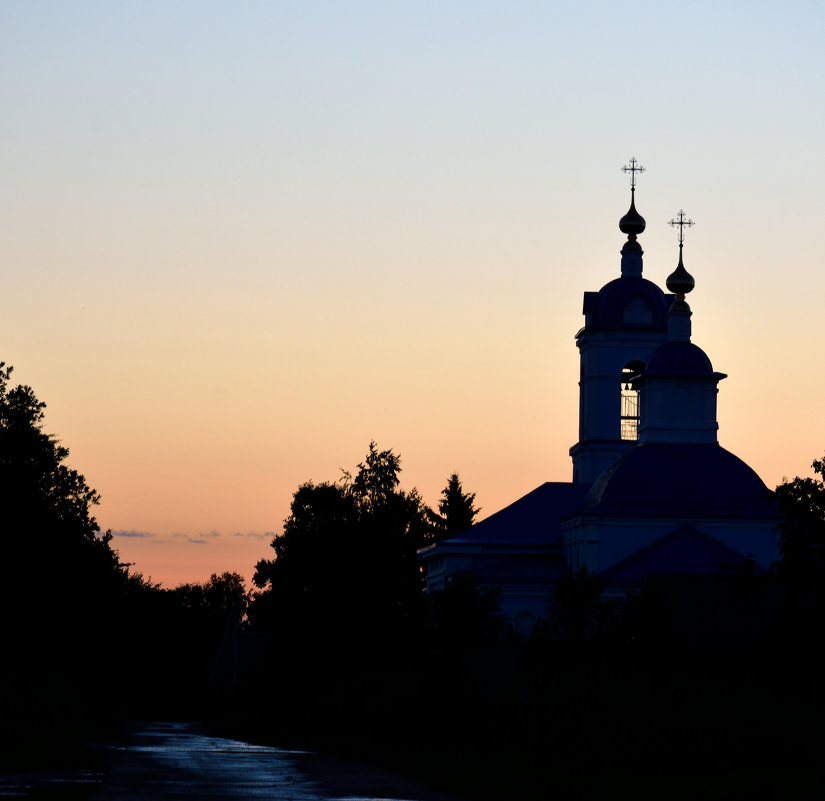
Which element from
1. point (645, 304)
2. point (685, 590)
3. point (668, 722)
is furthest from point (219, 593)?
point (668, 722)

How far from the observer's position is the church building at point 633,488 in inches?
2542

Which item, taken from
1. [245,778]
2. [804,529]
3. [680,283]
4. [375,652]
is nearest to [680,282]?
[680,283]

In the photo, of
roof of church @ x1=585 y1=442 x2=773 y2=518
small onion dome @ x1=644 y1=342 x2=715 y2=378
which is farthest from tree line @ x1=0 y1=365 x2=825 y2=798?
small onion dome @ x1=644 y1=342 x2=715 y2=378

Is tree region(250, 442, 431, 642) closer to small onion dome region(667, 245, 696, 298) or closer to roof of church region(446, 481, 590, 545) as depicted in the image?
roof of church region(446, 481, 590, 545)

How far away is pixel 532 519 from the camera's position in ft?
242

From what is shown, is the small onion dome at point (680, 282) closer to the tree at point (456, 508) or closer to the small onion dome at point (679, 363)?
the small onion dome at point (679, 363)

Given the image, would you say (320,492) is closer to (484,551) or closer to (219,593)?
(484,551)

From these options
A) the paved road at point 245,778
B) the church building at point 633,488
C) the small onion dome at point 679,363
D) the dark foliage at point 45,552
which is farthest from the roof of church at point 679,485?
the paved road at point 245,778

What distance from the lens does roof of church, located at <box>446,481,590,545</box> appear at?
2854 inches

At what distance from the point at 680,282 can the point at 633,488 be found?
30.3ft

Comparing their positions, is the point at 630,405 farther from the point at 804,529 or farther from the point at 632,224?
the point at 804,529

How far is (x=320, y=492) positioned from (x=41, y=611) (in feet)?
144

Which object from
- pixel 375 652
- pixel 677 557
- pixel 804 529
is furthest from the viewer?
pixel 677 557

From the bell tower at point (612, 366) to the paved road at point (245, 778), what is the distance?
45769 millimetres
